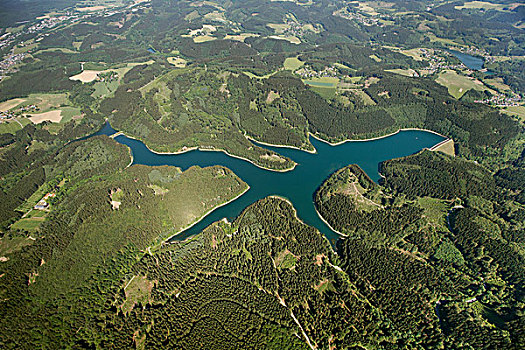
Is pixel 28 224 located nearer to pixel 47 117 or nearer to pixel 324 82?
pixel 47 117

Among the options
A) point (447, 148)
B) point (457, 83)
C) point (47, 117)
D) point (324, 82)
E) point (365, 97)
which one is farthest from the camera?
point (324, 82)

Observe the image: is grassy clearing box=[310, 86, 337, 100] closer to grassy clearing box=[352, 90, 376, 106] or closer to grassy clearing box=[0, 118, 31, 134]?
grassy clearing box=[352, 90, 376, 106]

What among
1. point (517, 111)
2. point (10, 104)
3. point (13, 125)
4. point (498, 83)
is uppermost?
point (10, 104)

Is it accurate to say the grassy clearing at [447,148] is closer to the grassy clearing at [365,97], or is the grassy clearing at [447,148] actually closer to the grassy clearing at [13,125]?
the grassy clearing at [365,97]

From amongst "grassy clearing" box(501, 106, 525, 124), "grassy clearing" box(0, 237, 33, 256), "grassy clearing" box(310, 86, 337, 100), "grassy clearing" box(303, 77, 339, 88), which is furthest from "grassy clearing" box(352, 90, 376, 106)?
"grassy clearing" box(0, 237, 33, 256)

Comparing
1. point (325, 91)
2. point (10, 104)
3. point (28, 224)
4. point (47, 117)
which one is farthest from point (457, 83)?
point (10, 104)
